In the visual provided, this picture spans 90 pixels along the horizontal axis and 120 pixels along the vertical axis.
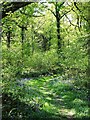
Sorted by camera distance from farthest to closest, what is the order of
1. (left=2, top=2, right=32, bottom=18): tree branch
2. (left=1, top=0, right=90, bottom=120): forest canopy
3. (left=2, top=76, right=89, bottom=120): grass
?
(left=2, top=76, right=89, bottom=120): grass, (left=1, top=0, right=90, bottom=120): forest canopy, (left=2, top=2, right=32, bottom=18): tree branch

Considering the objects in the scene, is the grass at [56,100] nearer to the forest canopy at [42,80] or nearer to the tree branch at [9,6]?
the forest canopy at [42,80]

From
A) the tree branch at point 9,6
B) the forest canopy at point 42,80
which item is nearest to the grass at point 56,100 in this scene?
the forest canopy at point 42,80

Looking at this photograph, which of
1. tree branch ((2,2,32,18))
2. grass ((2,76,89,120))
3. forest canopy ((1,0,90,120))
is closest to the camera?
tree branch ((2,2,32,18))

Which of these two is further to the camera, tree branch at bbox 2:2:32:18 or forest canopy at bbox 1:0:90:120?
forest canopy at bbox 1:0:90:120

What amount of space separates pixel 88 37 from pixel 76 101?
2.26 metres

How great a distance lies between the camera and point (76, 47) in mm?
10820

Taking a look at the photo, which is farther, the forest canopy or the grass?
the grass

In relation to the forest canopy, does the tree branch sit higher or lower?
higher

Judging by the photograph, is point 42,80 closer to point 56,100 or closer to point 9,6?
point 56,100

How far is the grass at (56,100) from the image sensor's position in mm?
8133

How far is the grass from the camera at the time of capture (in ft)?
26.7

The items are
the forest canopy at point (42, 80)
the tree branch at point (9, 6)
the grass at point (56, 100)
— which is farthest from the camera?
the grass at point (56, 100)

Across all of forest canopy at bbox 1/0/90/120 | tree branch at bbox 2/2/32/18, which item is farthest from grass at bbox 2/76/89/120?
tree branch at bbox 2/2/32/18

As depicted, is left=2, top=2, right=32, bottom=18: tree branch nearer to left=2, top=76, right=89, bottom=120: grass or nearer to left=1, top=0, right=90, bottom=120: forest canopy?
left=1, top=0, right=90, bottom=120: forest canopy
